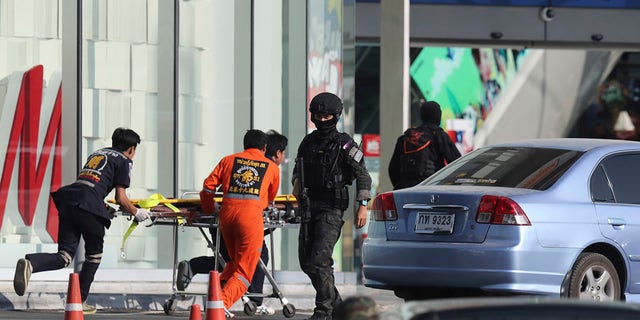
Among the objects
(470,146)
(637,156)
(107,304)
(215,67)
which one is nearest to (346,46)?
(215,67)

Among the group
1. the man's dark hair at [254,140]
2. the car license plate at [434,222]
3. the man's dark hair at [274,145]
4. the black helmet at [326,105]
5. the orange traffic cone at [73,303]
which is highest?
the black helmet at [326,105]

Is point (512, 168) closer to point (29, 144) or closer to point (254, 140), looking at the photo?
point (254, 140)

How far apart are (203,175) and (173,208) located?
366 centimetres

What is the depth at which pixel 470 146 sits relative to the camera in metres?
28.2

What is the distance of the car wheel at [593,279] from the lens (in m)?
11.0

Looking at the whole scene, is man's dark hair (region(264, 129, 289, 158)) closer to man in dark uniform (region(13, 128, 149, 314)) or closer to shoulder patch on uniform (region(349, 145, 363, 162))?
man in dark uniform (region(13, 128, 149, 314))

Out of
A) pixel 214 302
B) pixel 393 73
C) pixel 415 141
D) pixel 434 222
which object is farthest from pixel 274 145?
pixel 393 73

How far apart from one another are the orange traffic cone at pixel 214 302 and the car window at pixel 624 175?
9.99 feet

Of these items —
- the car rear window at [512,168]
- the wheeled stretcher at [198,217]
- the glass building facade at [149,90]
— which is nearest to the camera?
the car rear window at [512,168]

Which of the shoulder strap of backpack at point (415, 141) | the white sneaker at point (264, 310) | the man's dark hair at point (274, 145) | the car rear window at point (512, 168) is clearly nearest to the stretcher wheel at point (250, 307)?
the white sneaker at point (264, 310)

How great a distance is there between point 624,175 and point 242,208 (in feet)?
9.37

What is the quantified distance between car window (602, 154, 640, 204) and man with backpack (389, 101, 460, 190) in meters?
2.56

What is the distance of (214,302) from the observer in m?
10.2

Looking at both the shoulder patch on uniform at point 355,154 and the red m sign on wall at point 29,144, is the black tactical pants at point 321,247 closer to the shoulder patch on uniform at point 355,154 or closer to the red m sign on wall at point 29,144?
the shoulder patch on uniform at point 355,154
